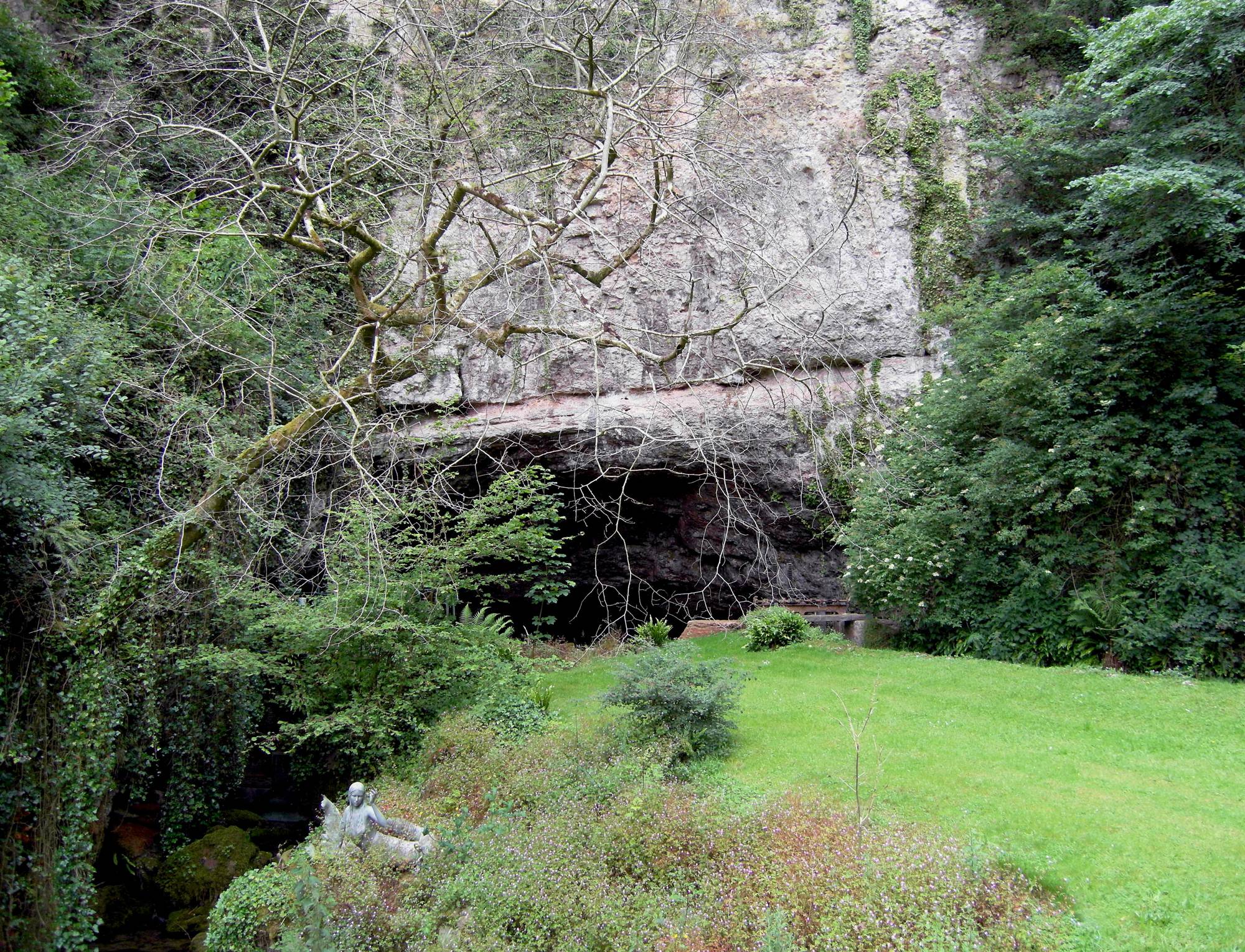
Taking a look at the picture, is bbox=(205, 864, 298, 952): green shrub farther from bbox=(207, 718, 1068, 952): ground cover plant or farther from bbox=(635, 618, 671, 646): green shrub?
bbox=(635, 618, 671, 646): green shrub

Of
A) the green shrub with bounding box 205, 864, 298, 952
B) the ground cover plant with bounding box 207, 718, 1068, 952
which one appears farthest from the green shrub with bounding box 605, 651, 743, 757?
the green shrub with bounding box 205, 864, 298, 952

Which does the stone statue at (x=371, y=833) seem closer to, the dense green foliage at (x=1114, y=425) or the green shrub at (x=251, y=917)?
the green shrub at (x=251, y=917)

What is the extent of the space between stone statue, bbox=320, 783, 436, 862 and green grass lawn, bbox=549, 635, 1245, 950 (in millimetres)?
2397

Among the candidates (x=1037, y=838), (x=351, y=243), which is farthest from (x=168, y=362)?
(x=1037, y=838)

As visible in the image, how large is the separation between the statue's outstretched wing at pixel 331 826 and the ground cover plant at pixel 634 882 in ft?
0.57

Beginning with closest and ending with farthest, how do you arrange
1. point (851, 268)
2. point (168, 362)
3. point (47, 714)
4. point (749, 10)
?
point (47, 714)
point (168, 362)
point (851, 268)
point (749, 10)

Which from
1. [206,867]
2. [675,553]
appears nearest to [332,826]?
[206,867]

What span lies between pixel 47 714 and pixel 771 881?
219 inches

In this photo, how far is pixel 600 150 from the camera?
736 centimetres

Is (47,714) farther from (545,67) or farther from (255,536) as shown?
(545,67)

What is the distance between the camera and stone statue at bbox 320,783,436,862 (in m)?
5.42

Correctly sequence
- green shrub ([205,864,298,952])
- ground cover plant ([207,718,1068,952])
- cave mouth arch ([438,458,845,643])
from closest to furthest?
1. ground cover plant ([207,718,1068,952])
2. green shrub ([205,864,298,952])
3. cave mouth arch ([438,458,845,643])

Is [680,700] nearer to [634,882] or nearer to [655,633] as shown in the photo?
[634,882]

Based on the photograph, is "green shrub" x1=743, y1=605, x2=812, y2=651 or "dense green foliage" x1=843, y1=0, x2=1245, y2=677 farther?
"green shrub" x1=743, y1=605, x2=812, y2=651
